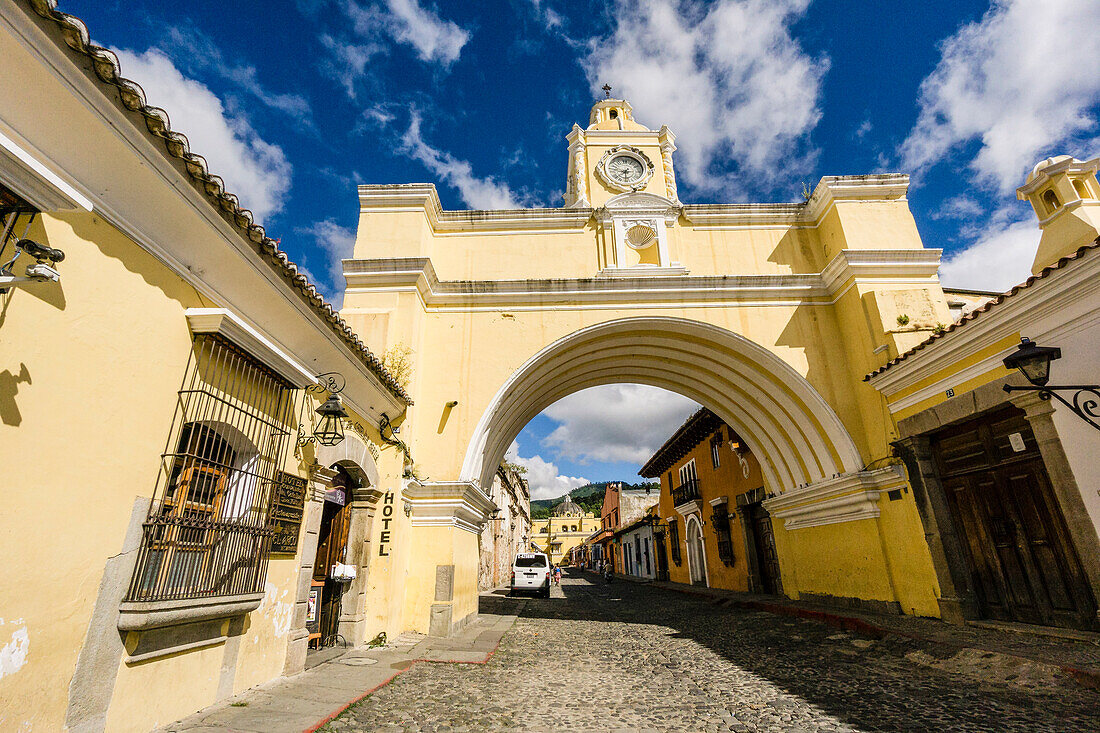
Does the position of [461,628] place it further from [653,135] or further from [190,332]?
[653,135]

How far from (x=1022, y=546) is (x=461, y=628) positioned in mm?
7822

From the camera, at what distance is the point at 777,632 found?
7707mm

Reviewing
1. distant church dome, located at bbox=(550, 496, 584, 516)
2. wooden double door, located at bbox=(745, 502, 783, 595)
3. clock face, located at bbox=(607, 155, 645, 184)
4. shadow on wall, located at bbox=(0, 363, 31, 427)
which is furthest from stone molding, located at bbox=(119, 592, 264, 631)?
distant church dome, located at bbox=(550, 496, 584, 516)

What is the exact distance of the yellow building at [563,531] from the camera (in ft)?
208

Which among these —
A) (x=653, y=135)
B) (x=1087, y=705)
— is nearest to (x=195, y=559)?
(x=1087, y=705)

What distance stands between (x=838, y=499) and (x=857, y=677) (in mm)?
4666

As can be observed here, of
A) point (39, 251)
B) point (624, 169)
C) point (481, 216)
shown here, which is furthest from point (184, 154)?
point (624, 169)

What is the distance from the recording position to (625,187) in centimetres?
1151

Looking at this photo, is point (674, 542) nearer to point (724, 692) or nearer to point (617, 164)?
point (617, 164)

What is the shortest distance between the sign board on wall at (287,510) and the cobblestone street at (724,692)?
61.1 inches

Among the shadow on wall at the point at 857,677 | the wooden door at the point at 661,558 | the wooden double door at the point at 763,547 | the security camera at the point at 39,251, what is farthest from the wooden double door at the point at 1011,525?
the wooden door at the point at 661,558

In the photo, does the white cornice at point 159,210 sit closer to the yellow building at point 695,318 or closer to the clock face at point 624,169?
the yellow building at point 695,318

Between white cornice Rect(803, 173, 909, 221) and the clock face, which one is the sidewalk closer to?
the clock face

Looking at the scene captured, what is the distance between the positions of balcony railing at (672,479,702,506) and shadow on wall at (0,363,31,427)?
19746 mm
